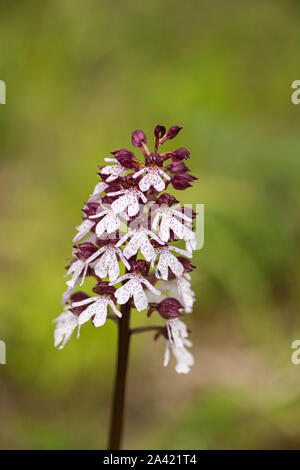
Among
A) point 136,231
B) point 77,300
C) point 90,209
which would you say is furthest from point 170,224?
point 77,300

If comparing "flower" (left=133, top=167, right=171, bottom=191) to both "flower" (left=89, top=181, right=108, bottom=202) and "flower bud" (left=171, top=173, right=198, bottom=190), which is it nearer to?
"flower bud" (left=171, top=173, right=198, bottom=190)

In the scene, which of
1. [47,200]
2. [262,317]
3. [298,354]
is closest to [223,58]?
[47,200]

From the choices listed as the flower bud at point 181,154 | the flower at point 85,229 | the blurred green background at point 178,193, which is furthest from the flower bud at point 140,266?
the blurred green background at point 178,193

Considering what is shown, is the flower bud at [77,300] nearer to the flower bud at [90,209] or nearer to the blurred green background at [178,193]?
the flower bud at [90,209]

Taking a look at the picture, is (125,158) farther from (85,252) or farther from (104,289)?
(104,289)

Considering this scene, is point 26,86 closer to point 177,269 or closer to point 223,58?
point 223,58
